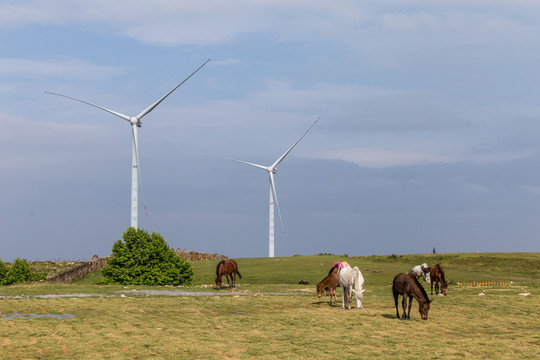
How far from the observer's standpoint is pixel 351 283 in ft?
99.3

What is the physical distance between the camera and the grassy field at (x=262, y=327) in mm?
20422

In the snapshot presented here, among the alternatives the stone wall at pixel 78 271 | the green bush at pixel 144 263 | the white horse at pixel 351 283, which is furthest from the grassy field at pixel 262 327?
the stone wall at pixel 78 271

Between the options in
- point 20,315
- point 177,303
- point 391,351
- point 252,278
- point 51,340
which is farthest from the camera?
point 252,278

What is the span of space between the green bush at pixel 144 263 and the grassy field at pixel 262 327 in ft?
48.1

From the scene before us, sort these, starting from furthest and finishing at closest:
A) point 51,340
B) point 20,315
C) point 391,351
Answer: point 20,315 → point 51,340 → point 391,351

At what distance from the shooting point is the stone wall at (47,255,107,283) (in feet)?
215

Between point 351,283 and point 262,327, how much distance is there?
6.57m

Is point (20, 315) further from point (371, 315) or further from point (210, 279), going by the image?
point (210, 279)

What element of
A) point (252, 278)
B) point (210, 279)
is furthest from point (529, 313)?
point (210, 279)

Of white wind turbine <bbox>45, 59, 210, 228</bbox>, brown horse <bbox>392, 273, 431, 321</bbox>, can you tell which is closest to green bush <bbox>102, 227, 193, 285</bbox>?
white wind turbine <bbox>45, 59, 210, 228</bbox>

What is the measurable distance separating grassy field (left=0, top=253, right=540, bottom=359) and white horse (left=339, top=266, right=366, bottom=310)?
2.36 ft

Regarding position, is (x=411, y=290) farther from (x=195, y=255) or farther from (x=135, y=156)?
(x=195, y=255)

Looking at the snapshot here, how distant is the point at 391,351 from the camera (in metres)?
20.5

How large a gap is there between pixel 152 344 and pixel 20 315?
9.76 metres
